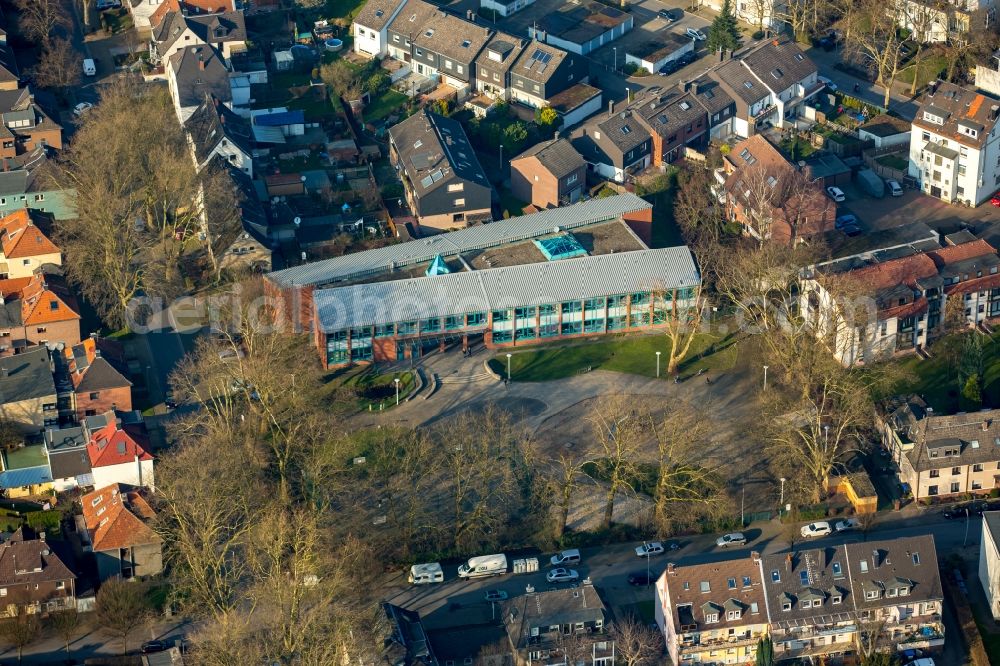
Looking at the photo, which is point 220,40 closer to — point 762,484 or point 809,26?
point 809,26

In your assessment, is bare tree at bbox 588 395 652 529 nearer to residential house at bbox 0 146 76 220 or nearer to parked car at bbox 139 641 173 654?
parked car at bbox 139 641 173 654

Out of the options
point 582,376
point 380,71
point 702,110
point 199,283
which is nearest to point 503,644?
point 582,376

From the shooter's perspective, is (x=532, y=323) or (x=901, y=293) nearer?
(x=901, y=293)

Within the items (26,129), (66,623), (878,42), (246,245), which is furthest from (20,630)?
(878,42)

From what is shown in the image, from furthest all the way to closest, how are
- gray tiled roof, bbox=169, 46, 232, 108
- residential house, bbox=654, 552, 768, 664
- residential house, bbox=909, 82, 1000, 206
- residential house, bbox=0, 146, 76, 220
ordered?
gray tiled roof, bbox=169, 46, 232, 108
residential house, bbox=0, 146, 76, 220
residential house, bbox=909, 82, 1000, 206
residential house, bbox=654, 552, 768, 664

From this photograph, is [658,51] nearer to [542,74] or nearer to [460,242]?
[542,74]

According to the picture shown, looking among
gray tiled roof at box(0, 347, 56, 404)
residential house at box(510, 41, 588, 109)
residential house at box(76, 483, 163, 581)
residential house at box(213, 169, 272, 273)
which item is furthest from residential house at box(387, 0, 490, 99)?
residential house at box(76, 483, 163, 581)

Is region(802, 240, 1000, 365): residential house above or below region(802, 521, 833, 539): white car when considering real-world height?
above
